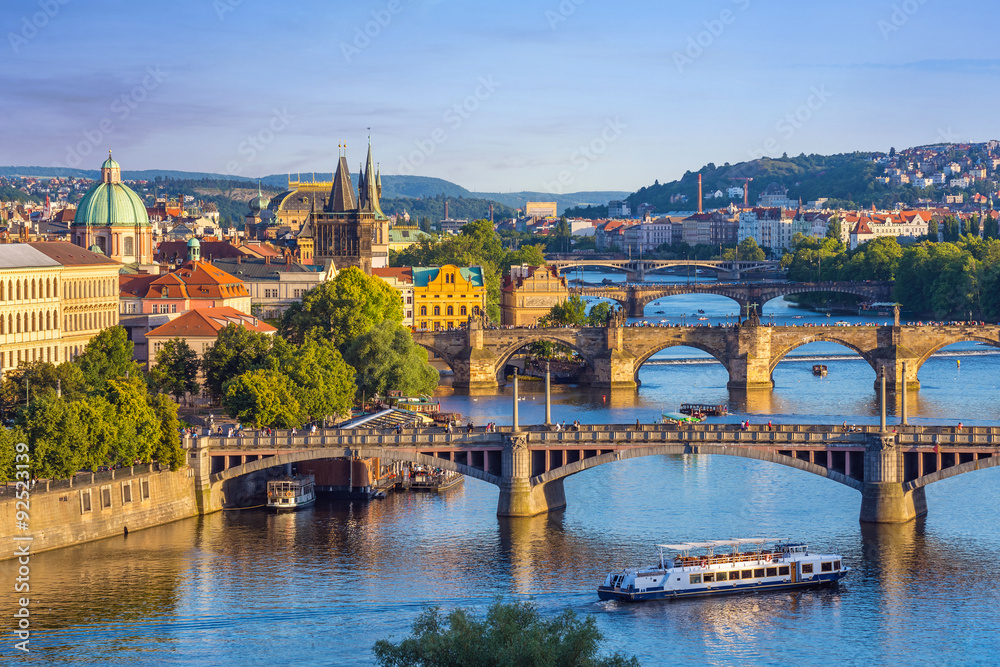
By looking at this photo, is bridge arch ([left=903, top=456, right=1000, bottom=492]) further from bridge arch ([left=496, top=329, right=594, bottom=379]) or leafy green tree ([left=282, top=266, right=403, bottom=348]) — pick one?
bridge arch ([left=496, top=329, right=594, bottom=379])

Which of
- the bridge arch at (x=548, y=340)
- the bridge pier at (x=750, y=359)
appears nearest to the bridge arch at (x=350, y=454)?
the bridge pier at (x=750, y=359)

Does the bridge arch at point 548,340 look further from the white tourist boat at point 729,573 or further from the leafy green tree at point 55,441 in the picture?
Answer: the white tourist boat at point 729,573

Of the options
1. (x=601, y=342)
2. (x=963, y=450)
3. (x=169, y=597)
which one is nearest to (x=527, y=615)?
(x=169, y=597)

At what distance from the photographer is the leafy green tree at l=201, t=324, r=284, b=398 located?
60.4 metres

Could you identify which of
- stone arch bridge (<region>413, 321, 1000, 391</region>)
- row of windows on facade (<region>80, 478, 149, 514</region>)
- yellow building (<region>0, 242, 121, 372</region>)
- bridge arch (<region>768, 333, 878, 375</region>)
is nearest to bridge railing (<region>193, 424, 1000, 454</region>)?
row of windows on facade (<region>80, 478, 149, 514</region>)

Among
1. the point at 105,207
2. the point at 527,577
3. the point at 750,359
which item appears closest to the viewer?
the point at 527,577

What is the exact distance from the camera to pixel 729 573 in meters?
39.8

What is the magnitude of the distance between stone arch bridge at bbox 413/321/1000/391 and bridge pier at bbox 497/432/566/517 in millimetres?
34429

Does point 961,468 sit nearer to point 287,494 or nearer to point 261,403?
point 287,494

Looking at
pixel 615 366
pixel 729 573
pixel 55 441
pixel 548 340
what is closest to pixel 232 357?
pixel 55 441

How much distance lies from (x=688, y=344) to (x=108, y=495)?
43.5 metres

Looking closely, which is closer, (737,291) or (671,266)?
(737,291)

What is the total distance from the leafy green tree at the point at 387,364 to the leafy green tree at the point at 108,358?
29.5 ft

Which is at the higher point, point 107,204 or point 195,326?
point 107,204
